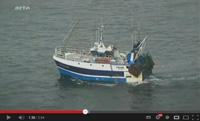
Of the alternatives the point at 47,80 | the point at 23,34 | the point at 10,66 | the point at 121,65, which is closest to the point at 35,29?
the point at 23,34

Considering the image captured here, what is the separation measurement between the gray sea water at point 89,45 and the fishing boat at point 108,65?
2.19 metres

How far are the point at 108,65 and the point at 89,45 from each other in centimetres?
2643

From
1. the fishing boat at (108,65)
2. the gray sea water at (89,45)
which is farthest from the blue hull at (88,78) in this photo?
the gray sea water at (89,45)

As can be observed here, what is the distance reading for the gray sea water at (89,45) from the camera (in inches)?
3703

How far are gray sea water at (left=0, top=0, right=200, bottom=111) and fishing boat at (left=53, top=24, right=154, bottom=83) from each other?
219cm

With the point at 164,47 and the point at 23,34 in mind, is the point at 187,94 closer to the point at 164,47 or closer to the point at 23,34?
the point at 164,47

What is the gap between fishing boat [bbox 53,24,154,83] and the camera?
103812mm

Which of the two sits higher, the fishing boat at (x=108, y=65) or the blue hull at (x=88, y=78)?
the fishing boat at (x=108, y=65)

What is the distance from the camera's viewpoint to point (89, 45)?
424 ft

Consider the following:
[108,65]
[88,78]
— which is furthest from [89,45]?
[108,65]

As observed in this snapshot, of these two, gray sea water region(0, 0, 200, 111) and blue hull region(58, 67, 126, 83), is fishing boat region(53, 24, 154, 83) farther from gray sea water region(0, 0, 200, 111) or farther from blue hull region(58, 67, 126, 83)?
gray sea water region(0, 0, 200, 111)

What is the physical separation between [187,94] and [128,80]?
15403mm

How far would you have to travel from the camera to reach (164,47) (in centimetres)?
12650

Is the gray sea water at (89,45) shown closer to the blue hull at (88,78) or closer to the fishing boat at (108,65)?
→ the blue hull at (88,78)
